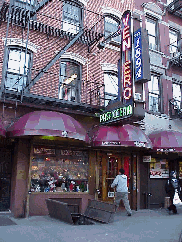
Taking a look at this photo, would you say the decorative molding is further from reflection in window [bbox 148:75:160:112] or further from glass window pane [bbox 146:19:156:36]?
glass window pane [bbox 146:19:156:36]

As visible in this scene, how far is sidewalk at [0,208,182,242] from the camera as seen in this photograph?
6445 mm

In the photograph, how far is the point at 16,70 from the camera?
10.8m

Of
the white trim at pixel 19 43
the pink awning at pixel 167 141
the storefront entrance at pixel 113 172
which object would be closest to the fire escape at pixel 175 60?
the pink awning at pixel 167 141

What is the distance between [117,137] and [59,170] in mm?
2723

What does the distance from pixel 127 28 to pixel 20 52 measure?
4.47m

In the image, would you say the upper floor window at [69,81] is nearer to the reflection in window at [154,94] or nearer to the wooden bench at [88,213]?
the reflection in window at [154,94]

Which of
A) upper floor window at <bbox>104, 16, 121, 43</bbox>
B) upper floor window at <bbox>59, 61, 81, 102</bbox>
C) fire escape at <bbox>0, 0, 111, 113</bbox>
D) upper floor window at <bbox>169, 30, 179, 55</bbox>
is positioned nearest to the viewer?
fire escape at <bbox>0, 0, 111, 113</bbox>

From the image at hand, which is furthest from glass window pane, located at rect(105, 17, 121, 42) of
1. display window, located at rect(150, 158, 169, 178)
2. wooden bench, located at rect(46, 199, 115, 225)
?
wooden bench, located at rect(46, 199, 115, 225)

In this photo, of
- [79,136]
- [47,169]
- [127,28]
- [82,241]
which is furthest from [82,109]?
[82,241]

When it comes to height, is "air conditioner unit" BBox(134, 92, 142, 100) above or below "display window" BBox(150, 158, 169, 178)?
above

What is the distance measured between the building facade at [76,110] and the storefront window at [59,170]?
40 mm

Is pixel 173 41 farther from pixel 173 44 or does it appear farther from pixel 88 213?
pixel 88 213

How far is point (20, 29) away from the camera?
1088 cm

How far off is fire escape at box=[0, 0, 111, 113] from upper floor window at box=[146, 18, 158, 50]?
354 cm
